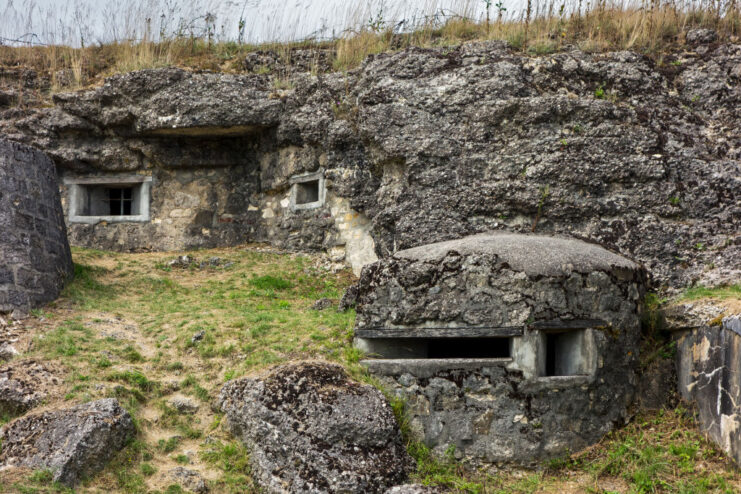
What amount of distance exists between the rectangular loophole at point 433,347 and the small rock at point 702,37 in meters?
5.20

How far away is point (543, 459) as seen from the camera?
253 inches

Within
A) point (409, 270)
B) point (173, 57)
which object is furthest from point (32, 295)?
point (173, 57)

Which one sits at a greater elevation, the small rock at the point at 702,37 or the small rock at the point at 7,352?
the small rock at the point at 702,37

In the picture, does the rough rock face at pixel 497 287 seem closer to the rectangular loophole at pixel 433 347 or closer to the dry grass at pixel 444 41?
the rectangular loophole at pixel 433 347

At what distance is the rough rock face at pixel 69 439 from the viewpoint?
221 inches

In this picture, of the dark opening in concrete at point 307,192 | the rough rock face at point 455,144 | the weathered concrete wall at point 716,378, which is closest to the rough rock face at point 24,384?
the rough rock face at point 455,144

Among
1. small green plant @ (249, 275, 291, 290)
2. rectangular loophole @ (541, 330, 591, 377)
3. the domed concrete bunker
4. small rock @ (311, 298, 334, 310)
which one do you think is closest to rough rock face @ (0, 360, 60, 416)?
the domed concrete bunker

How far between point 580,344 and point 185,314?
4.39 metres

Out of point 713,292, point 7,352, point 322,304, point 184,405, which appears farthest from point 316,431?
point 713,292

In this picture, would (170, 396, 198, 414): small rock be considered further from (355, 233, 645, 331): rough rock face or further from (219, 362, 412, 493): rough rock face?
(355, 233, 645, 331): rough rock face

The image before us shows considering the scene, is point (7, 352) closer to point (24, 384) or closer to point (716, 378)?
point (24, 384)

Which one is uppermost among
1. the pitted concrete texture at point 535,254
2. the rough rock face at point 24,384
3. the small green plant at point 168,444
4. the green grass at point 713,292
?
the pitted concrete texture at point 535,254

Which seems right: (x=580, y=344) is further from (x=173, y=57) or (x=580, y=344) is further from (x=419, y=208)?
(x=173, y=57)

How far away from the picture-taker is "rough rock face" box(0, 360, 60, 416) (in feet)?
20.5
